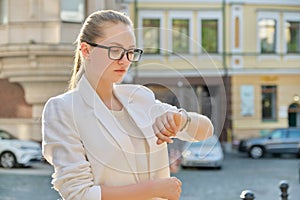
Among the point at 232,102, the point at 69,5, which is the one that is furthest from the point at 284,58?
the point at 69,5

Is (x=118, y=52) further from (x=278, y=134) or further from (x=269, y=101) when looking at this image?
(x=269, y=101)

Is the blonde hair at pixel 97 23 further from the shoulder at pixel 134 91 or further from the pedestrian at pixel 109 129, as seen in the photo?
the shoulder at pixel 134 91

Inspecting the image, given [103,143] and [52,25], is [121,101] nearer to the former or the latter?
[103,143]

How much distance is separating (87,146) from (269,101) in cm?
2706

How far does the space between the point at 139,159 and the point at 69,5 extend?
58.0ft

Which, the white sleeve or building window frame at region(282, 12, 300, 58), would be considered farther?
building window frame at region(282, 12, 300, 58)

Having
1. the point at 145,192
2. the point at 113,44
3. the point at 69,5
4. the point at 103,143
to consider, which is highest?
the point at 69,5

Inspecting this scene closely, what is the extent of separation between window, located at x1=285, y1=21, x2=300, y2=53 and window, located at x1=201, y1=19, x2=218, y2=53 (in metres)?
3.59

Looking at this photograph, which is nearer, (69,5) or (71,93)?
(71,93)

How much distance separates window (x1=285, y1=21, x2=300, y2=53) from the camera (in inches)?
1120

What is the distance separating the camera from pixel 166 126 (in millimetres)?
1963

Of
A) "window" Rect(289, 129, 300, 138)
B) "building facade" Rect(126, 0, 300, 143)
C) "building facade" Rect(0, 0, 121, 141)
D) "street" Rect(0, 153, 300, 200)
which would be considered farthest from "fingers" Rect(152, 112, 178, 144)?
"building facade" Rect(126, 0, 300, 143)

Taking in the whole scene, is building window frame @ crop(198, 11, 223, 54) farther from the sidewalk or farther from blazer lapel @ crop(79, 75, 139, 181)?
blazer lapel @ crop(79, 75, 139, 181)

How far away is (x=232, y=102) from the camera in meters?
28.4
